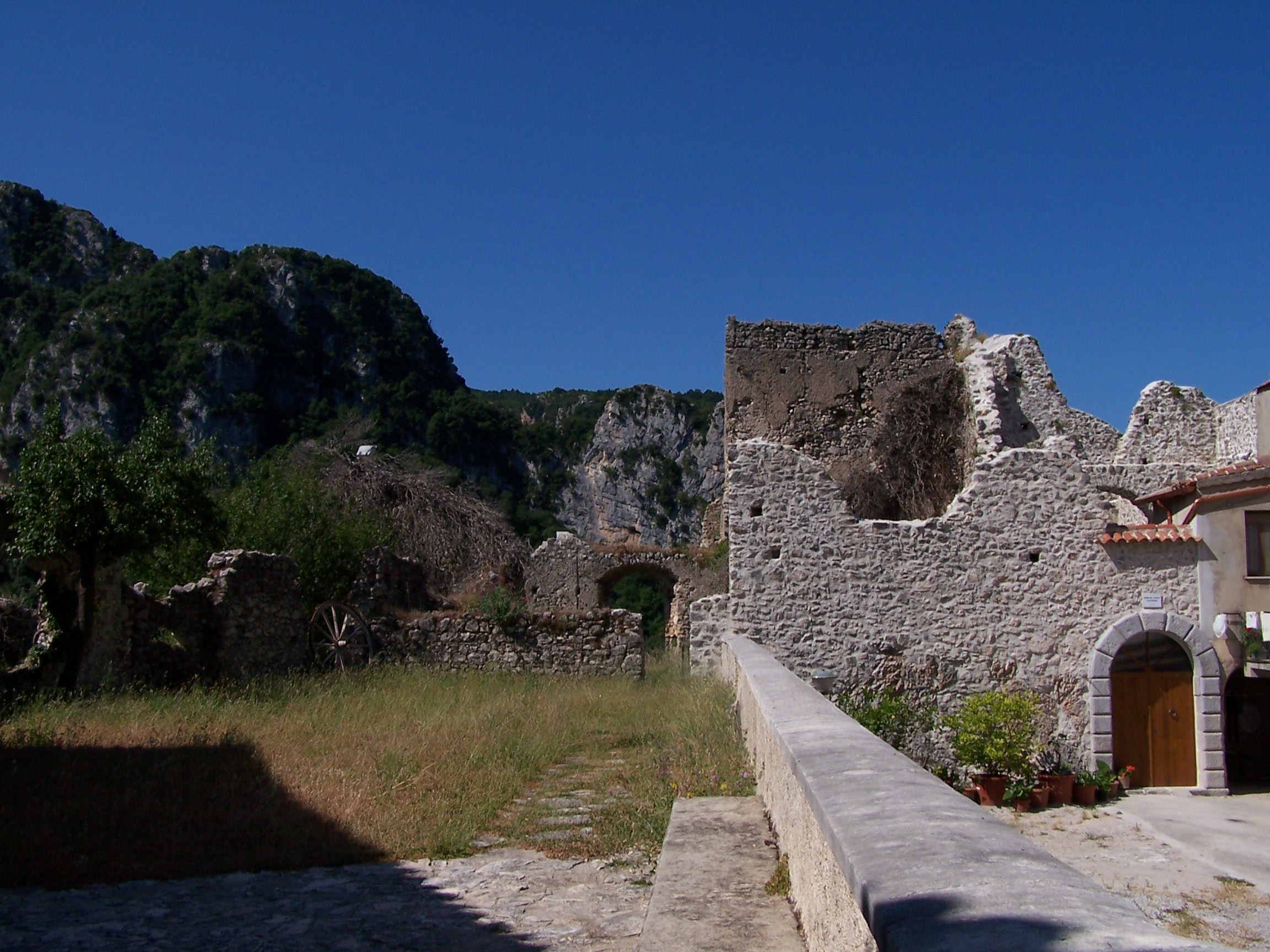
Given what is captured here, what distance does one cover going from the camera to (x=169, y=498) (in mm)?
12633

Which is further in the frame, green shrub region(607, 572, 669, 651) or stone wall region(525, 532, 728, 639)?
green shrub region(607, 572, 669, 651)

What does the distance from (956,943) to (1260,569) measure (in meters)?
14.5

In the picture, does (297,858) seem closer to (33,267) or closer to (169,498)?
(169,498)

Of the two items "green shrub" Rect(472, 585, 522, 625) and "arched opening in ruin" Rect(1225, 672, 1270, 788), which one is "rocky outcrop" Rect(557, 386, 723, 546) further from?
"arched opening in ruin" Rect(1225, 672, 1270, 788)

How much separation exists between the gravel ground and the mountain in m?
29.0

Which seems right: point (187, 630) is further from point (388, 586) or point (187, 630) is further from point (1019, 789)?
point (1019, 789)

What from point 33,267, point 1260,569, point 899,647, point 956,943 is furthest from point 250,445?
point 956,943

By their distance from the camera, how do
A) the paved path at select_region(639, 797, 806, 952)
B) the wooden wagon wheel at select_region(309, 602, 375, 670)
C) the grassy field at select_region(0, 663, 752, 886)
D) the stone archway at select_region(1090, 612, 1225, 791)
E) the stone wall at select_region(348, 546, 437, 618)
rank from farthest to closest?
the stone wall at select_region(348, 546, 437, 618)
the wooden wagon wheel at select_region(309, 602, 375, 670)
the stone archway at select_region(1090, 612, 1225, 791)
the grassy field at select_region(0, 663, 752, 886)
the paved path at select_region(639, 797, 806, 952)

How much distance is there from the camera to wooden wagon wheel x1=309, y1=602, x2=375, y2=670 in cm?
1494

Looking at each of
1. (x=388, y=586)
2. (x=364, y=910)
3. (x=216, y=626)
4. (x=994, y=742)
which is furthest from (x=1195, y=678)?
(x=216, y=626)

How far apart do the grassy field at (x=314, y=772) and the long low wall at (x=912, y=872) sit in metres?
2.39

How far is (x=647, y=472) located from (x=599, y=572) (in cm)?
2867

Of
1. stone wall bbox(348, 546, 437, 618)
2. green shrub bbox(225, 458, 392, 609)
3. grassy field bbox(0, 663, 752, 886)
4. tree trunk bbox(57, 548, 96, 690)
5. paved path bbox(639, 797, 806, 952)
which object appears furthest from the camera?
green shrub bbox(225, 458, 392, 609)

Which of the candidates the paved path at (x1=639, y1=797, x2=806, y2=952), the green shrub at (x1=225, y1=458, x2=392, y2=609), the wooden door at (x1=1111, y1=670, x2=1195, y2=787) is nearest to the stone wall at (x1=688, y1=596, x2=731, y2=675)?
the wooden door at (x1=1111, y1=670, x2=1195, y2=787)
